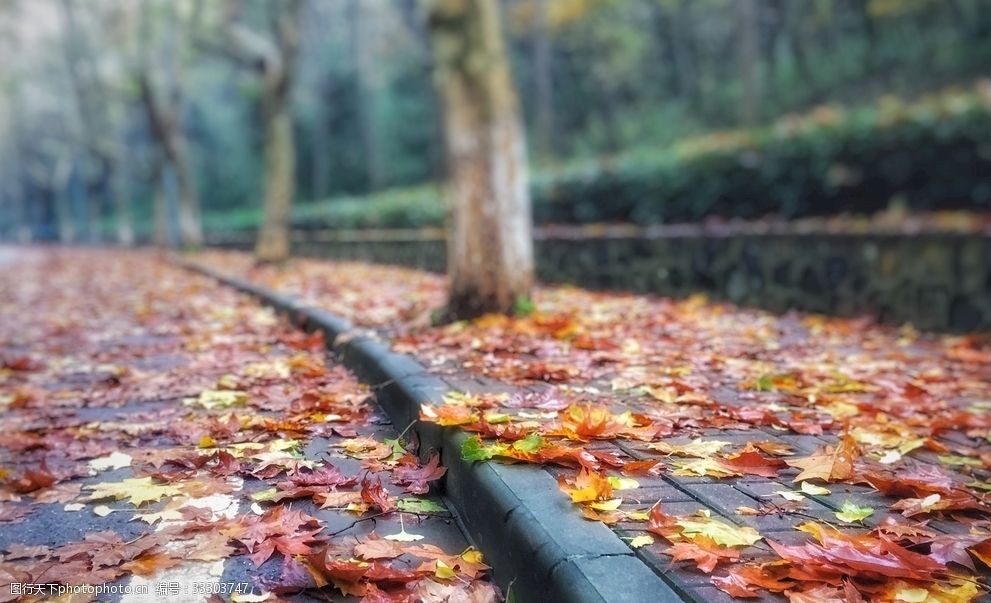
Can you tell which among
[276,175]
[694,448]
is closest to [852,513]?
[694,448]

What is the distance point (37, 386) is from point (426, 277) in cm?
645

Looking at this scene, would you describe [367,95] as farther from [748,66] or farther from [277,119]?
[277,119]

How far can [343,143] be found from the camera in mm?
35688

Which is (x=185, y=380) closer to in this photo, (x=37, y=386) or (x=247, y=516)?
(x=37, y=386)

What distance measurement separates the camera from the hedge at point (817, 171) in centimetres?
768

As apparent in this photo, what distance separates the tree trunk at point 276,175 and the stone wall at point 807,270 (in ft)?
17.0

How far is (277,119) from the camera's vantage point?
1332 cm

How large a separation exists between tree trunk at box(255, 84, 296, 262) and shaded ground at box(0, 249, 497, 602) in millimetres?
7711

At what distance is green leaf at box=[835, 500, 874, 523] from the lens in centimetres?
228

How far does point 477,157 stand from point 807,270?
114 inches

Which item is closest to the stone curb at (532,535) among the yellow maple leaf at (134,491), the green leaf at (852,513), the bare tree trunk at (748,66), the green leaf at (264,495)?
the green leaf at (264,495)

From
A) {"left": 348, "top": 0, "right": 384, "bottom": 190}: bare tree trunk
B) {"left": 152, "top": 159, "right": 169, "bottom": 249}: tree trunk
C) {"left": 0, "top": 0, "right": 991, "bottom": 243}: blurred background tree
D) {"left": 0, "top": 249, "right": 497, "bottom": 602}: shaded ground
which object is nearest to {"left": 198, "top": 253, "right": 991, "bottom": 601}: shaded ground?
{"left": 0, "top": 249, "right": 497, "bottom": 602}: shaded ground

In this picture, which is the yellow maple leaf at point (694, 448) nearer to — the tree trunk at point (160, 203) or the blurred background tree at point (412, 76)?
the blurred background tree at point (412, 76)

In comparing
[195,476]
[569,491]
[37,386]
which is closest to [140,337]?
[37,386]
